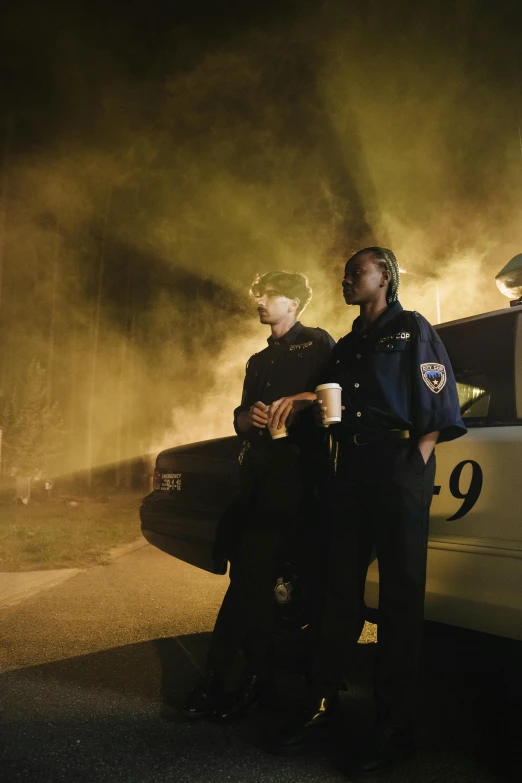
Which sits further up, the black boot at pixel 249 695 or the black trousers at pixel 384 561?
the black trousers at pixel 384 561

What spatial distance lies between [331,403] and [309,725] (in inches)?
45.3

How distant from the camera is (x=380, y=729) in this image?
84.0 inches

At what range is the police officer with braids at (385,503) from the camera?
7.09ft

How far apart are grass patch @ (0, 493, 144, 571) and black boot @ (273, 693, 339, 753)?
16.4 feet

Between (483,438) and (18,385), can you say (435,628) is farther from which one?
(18,385)

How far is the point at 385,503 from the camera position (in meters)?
2.23

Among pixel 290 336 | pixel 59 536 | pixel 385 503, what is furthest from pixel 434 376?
pixel 59 536

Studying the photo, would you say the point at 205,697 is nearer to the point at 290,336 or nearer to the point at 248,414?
the point at 248,414

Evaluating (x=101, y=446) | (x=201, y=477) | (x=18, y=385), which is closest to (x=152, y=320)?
(x=101, y=446)

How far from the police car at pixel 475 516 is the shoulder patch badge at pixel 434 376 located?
31 centimetres

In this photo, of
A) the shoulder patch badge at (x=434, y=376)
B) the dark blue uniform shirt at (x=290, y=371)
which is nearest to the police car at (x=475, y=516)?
the shoulder patch badge at (x=434, y=376)

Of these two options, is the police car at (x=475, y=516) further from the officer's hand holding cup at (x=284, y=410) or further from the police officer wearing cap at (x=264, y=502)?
the officer's hand holding cup at (x=284, y=410)

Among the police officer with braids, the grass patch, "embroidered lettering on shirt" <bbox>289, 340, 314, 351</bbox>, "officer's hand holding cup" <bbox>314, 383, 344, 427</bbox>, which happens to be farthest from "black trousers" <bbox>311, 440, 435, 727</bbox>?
the grass patch

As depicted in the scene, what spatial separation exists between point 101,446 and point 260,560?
108 feet
